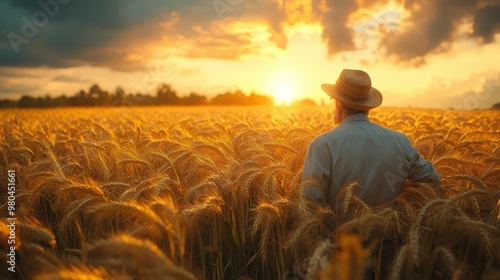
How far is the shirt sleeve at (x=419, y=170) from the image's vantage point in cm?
322

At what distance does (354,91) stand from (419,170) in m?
0.87

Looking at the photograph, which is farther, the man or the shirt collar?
the shirt collar

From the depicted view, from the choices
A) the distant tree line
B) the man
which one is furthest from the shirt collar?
the distant tree line

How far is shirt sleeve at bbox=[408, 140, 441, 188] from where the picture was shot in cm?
322

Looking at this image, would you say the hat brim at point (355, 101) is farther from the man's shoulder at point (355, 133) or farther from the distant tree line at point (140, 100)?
the distant tree line at point (140, 100)

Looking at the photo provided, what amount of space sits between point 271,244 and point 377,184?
100 centimetres

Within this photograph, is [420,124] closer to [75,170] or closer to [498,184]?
[498,184]

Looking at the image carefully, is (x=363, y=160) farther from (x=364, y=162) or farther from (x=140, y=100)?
(x=140, y=100)

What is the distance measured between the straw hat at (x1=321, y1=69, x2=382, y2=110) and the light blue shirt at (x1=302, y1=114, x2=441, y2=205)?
0.24 metres

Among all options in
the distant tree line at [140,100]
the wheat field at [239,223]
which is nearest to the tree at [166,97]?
the distant tree line at [140,100]

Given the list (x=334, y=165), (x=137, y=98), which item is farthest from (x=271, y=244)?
(x=137, y=98)

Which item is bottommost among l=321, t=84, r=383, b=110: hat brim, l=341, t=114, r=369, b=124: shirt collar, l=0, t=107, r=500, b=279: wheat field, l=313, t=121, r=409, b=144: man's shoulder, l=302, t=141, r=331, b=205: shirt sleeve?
l=0, t=107, r=500, b=279: wheat field

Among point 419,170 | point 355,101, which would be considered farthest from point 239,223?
point 419,170

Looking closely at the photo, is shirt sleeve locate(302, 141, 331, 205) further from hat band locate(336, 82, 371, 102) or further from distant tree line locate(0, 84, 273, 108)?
distant tree line locate(0, 84, 273, 108)
